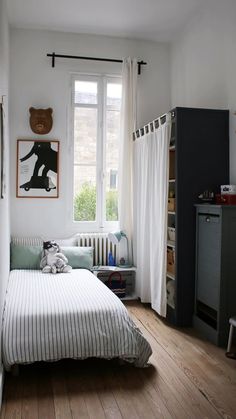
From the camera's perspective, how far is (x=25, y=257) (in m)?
4.40

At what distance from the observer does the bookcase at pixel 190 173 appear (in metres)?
3.75

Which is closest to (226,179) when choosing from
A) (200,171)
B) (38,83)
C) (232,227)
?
(200,171)

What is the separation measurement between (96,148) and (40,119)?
2.54ft

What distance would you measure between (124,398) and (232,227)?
160 cm

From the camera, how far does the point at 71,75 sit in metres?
4.97

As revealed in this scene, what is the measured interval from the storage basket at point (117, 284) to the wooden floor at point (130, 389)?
5.08 ft

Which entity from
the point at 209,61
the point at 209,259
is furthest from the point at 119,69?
the point at 209,259

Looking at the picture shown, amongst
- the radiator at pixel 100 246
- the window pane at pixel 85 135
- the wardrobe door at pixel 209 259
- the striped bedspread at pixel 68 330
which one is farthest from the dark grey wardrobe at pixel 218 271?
the window pane at pixel 85 135

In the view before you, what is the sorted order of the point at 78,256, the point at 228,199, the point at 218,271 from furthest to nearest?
the point at 78,256 → the point at 228,199 → the point at 218,271

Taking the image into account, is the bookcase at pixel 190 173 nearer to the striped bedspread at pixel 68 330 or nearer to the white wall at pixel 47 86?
the striped bedspread at pixel 68 330

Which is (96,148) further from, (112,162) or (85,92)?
(85,92)

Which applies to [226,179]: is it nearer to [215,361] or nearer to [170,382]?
[215,361]

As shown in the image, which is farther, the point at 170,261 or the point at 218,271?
the point at 170,261

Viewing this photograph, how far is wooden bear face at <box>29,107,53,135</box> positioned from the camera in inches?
189
